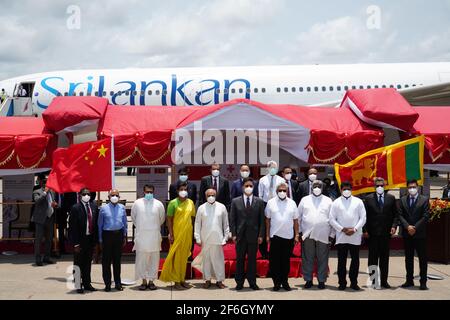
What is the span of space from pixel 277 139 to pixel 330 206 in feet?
11.4

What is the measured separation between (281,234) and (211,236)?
1.11 meters

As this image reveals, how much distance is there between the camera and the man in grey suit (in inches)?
455

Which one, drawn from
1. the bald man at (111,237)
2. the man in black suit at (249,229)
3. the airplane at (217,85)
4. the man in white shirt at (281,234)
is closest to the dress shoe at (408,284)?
the man in white shirt at (281,234)

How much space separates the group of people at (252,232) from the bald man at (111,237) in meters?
0.02

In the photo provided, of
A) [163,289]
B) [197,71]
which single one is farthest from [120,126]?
[197,71]

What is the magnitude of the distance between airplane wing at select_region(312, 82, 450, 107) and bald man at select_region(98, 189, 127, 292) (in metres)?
17.5

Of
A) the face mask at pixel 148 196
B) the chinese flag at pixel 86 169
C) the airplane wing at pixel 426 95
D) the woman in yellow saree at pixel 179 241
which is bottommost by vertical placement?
the woman in yellow saree at pixel 179 241

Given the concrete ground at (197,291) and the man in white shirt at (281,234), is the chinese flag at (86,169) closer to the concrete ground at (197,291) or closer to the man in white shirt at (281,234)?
the concrete ground at (197,291)

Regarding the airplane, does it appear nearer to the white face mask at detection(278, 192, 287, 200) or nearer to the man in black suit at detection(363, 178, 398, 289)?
the man in black suit at detection(363, 178, 398, 289)

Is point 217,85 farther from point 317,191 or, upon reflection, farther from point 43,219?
point 317,191

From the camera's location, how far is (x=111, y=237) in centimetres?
935

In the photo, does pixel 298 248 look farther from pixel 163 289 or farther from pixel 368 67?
pixel 368 67

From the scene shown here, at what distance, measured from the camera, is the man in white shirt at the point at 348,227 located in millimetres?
9320

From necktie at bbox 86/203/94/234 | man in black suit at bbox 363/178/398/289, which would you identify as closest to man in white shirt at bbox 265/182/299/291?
man in black suit at bbox 363/178/398/289
